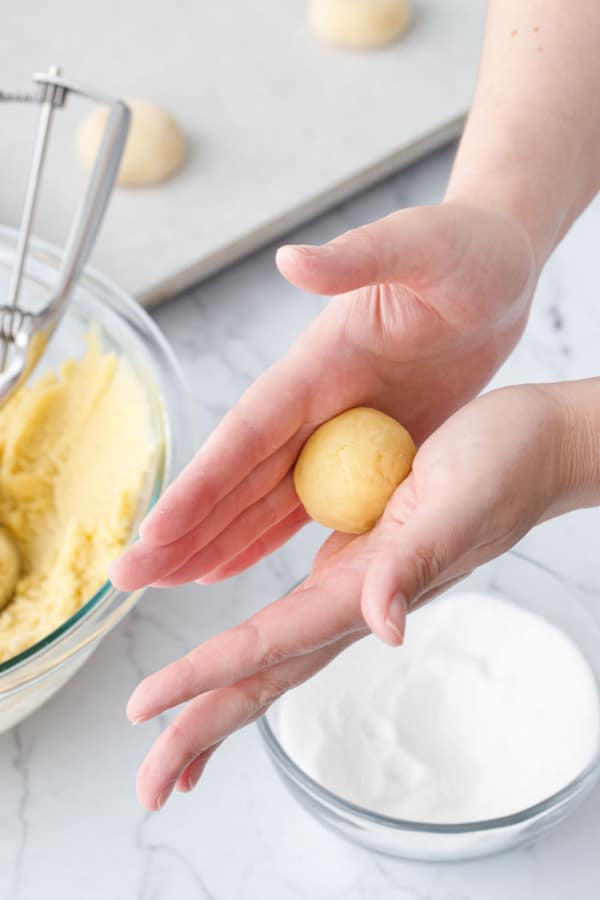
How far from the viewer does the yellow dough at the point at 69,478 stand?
3.72 feet

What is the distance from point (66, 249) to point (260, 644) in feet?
1.99

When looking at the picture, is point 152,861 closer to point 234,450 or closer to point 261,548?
point 261,548

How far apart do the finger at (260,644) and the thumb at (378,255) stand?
0.23 meters

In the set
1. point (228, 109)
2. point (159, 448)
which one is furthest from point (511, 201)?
point (228, 109)

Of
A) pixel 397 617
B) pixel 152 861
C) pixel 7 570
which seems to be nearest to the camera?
pixel 397 617

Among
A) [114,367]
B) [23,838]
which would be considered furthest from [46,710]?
[114,367]

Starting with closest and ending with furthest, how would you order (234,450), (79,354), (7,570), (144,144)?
(234,450), (7,570), (79,354), (144,144)

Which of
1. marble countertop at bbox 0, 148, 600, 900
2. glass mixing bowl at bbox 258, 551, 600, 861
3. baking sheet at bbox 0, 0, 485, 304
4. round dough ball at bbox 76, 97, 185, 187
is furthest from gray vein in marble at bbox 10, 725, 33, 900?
round dough ball at bbox 76, 97, 185, 187

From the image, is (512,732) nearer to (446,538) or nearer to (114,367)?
(446,538)

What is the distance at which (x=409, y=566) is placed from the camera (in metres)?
0.78

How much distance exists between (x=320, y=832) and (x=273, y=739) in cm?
15

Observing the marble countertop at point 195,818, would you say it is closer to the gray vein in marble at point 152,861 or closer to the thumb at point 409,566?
the gray vein in marble at point 152,861

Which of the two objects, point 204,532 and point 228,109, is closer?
point 204,532

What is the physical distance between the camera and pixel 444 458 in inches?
36.0
